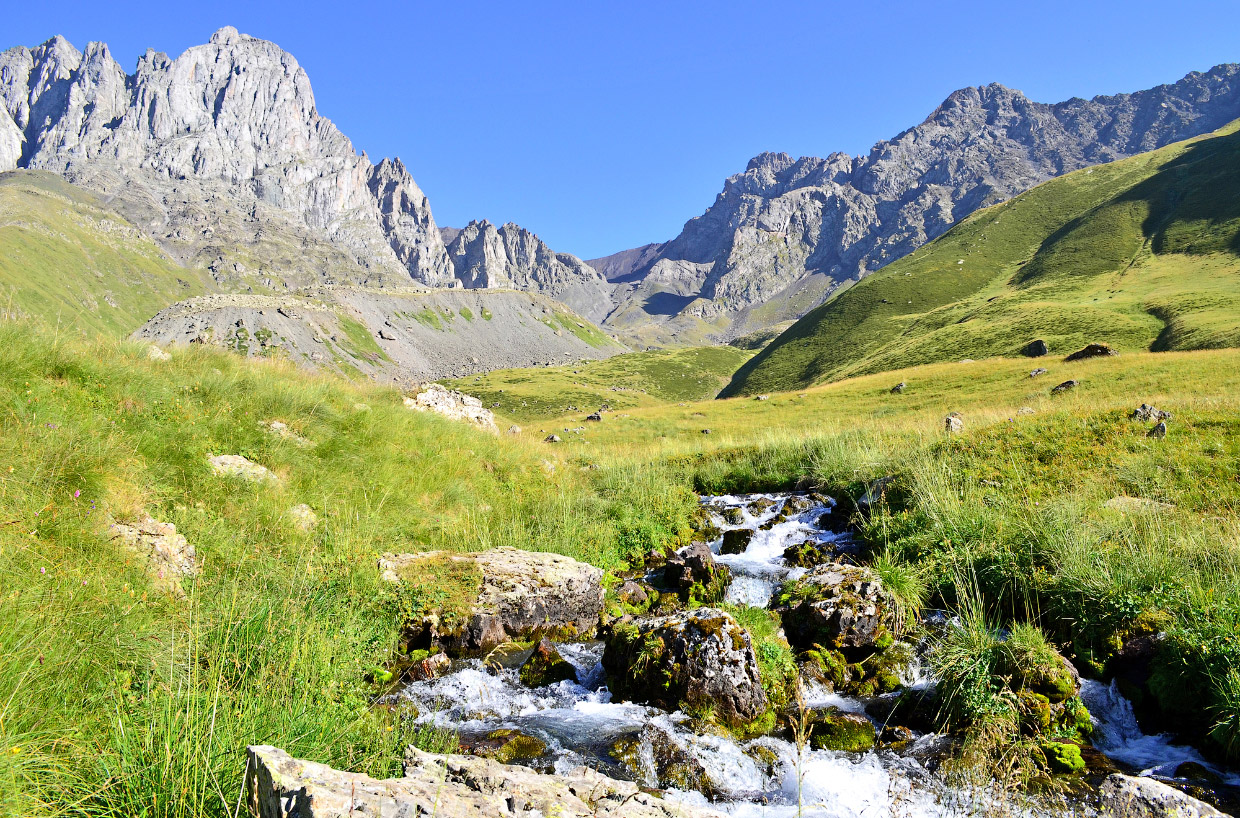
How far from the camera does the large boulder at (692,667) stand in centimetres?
706

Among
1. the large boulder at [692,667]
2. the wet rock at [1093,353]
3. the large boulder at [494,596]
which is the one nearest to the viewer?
the large boulder at [692,667]

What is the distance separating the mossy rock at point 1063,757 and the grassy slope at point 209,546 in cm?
663

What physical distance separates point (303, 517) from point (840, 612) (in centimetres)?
898

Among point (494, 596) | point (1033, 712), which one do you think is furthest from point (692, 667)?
point (1033, 712)

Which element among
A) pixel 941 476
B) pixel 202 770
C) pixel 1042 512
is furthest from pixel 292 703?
pixel 941 476

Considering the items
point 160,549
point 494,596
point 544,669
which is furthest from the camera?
point 494,596

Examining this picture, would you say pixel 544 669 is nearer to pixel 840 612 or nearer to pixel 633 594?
pixel 633 594

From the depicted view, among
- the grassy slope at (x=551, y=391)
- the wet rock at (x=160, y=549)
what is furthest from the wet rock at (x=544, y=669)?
the grassy slope at (x=551, y=391)

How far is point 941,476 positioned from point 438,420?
1461 centimetres

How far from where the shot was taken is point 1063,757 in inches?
236

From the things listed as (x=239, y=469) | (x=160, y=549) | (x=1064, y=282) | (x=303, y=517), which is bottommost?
(x=303, y=517)

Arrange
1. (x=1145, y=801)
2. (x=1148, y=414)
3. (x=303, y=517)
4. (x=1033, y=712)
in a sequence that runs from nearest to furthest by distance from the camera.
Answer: (x=1145, y=801) → (x=1033, y=712) → (x=303, y=517) → (x=1148, y=414)

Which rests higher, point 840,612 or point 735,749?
point 840,612

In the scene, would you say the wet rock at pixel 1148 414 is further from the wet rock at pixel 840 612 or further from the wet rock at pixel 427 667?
the wet rock at pixel 427 667
